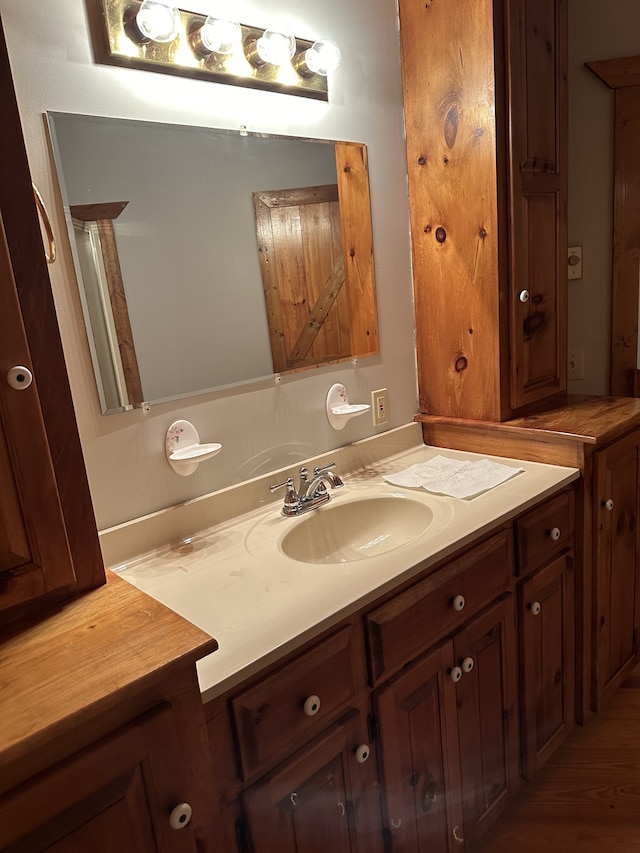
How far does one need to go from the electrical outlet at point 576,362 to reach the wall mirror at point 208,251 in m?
1.02

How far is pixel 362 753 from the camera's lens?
1.15m

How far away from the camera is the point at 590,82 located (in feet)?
7.19

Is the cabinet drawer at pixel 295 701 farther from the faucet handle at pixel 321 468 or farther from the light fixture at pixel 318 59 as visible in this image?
the light fixture at pixel 318 59

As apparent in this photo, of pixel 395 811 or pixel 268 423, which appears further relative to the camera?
pixel 268 423

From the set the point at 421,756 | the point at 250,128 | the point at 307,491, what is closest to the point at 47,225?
the point at 250,128

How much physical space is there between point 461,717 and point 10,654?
100 centimetres

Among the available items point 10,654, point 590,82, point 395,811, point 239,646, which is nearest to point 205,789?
point 239,646

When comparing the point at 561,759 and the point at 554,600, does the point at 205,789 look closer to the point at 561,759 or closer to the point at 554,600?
the point at 554,600

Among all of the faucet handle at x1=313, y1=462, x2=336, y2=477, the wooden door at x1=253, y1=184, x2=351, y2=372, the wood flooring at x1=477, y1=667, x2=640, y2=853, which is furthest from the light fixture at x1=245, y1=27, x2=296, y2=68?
the wood flooring at x1=477, y1=667, x2=640, y2=853

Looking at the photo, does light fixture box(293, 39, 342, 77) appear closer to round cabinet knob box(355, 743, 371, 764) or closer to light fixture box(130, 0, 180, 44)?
light fixture box(130, 0, 180, 44)

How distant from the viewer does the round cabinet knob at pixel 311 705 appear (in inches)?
40.9

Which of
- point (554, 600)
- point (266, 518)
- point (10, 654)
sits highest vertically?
point (10, 654)

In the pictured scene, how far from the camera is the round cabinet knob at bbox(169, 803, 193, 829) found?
835mm

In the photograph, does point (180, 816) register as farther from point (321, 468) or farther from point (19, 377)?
point (321, 468)
